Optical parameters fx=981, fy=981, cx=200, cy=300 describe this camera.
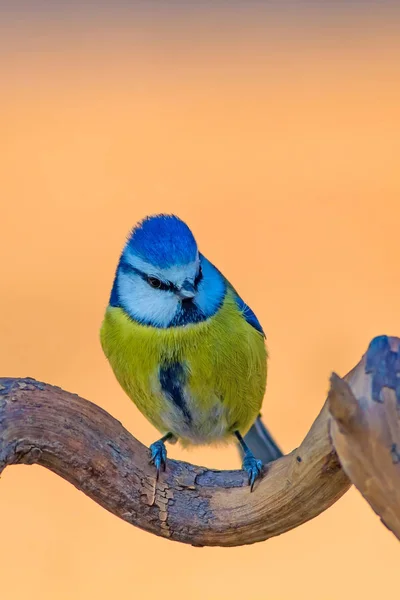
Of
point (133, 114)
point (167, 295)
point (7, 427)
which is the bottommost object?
point (7, 427)

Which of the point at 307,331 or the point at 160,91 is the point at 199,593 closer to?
the point at 307,331

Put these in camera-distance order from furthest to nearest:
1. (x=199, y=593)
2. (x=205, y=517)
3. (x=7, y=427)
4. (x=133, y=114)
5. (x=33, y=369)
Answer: (x=133, y=114) → (x=33, y=369) → (x=199, y=593) → (x=205, y=517) → (x=7, y=427)

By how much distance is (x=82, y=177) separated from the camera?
5230mm

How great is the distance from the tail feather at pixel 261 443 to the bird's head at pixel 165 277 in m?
0.45

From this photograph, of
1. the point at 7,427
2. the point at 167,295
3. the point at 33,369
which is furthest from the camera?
the point at 33,369

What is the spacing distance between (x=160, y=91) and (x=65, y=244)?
1.36 m

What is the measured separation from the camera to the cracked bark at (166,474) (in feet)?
5.44

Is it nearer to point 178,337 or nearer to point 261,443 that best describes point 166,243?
point 178,337

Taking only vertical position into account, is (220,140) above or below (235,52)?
below

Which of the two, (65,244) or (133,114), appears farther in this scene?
(133,114)

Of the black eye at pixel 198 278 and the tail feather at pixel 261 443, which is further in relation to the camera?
the tail feather at pixel 261 443

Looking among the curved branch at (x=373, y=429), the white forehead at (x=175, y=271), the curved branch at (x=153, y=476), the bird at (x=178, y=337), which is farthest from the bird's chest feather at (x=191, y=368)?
the curved branch at (x=373, y=429)

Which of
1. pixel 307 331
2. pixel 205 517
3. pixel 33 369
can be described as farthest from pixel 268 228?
pixel 205 517

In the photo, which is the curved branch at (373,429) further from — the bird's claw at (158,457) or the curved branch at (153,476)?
the bird's claw at (158,457)
